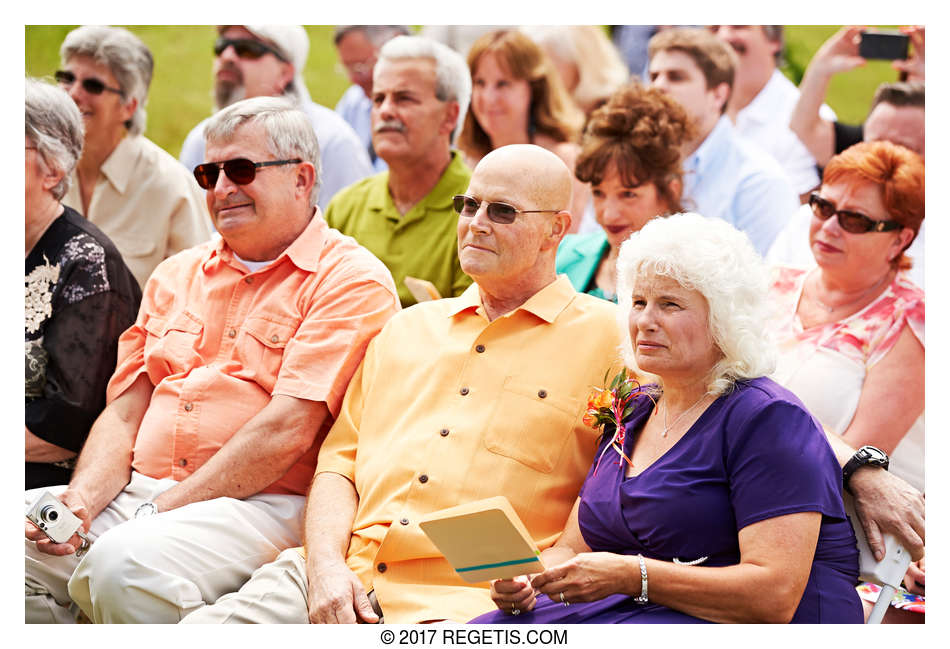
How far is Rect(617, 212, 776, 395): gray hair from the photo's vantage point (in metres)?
2.91

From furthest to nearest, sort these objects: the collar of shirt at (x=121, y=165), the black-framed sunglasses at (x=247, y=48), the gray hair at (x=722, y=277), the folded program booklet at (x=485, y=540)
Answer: the black-framed sunglasses at (x=247, y=48) < the collar of shirt at (x=121, y=165) < the gray hair at (x=722, y=277) < the folded program booklet at (x=485, y=540)

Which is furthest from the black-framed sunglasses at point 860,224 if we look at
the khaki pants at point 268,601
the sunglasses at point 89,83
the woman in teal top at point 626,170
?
the sunglasses at point 89,83

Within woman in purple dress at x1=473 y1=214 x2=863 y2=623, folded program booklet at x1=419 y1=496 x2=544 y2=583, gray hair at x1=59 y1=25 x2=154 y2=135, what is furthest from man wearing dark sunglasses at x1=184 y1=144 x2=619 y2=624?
gray hair at x1=59 y1=25 x2=154 y2=135

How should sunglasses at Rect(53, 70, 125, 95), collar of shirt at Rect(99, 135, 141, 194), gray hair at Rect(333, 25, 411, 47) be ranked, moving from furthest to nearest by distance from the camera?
1. gray hair at Rect(333, 25, 411, 47)
2. collar of shirt at Rect(99, 135, 141, 194)
3. sunglasses at Rect(53, 70, 125, 95)

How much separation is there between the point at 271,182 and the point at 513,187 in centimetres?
91

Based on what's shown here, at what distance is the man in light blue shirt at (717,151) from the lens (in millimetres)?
5051

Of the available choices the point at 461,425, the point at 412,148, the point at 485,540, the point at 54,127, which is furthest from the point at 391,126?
the point at 485,540

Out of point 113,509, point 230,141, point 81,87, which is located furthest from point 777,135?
point 113,509

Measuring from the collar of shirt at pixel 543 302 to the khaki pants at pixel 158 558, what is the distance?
33.9 inches

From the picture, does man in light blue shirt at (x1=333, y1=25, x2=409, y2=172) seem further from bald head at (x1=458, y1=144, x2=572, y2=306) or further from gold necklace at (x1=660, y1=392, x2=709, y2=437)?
gold necklace at (x1=660, y1=392, x2=709, y2=437)

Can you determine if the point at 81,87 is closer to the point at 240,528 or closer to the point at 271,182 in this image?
the point at 271,182

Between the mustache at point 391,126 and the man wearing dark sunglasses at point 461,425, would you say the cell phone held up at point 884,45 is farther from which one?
the man wearing dark sunglasses at point 461,425

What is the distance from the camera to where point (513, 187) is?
3443 millimetres

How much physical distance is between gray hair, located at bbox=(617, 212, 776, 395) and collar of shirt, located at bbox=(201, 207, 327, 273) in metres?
1.26
